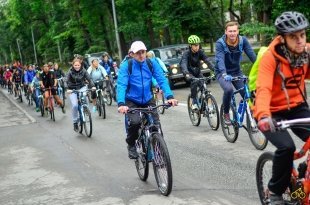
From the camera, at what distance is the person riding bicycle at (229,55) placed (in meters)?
7.95

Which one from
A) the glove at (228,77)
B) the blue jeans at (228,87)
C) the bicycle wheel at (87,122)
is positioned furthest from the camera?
the bicycle wheel at (87,122)

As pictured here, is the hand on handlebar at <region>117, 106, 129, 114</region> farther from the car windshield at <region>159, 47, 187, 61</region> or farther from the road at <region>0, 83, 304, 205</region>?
the car windshield at <region>159, 47, 187, 61</region>

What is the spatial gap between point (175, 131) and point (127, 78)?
4378mm

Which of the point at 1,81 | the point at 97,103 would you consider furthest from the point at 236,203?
the point at 1,81

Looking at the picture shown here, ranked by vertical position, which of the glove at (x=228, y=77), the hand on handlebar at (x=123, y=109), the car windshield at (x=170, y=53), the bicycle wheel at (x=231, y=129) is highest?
the car windshield at (x=170, y=53)

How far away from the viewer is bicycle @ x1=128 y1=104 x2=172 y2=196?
5.98 m

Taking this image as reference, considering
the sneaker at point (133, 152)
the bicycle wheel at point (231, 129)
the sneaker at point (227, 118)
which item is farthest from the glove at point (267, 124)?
the sneaker at point (227, 118)

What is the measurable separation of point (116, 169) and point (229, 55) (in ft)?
8.46

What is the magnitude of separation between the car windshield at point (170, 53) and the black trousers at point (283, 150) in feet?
57.6

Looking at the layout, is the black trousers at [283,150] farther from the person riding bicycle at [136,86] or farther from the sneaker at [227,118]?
the sneaker at [227,118]

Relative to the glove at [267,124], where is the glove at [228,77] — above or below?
above

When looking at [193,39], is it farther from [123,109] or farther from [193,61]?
[123,109]

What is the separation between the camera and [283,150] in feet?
13.5

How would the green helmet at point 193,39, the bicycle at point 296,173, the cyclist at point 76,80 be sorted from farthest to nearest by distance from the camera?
the cyclist at point 76,80
the green helmet at point 193,39
the bicycle at point 296,173
